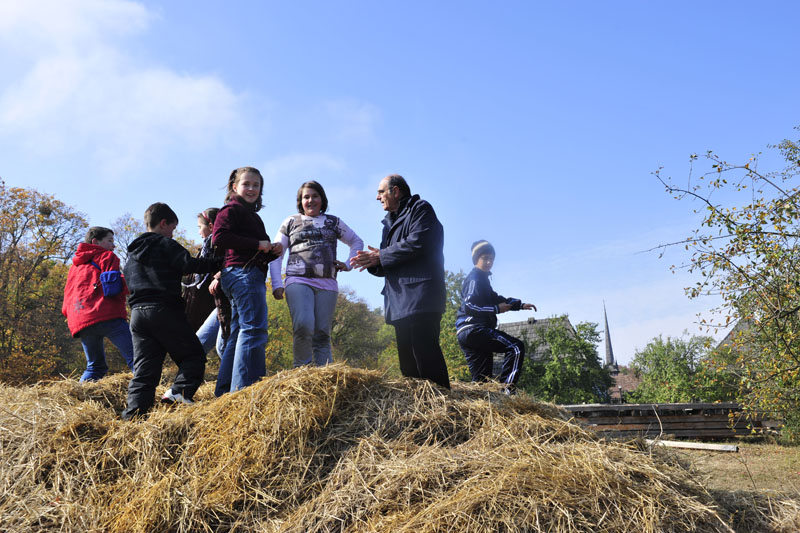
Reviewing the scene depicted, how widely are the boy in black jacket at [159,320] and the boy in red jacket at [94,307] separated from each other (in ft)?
4.62

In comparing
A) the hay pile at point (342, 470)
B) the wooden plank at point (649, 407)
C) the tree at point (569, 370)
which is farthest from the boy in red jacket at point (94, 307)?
the tree at point (569, 370)

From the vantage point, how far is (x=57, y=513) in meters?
2.99

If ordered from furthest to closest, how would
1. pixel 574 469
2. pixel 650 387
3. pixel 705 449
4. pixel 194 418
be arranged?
pixel 650 387 → pixel 705 449 → pixel 194 418 → pixel 574 469

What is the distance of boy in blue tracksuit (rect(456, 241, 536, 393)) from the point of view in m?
5.66

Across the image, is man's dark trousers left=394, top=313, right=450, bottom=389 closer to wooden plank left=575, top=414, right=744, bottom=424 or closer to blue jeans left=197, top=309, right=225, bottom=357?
blue jeans left=197, top=309, right=225, bottom=357

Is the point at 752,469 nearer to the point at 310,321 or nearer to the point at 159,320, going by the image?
the point at 310,321

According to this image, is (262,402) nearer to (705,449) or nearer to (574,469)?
(574,469)

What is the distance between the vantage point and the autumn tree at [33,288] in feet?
68.5

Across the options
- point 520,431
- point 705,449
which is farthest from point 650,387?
point 520,431

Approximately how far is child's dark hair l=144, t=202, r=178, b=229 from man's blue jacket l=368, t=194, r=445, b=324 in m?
1.97

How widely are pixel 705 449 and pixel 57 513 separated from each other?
8151 millimetres

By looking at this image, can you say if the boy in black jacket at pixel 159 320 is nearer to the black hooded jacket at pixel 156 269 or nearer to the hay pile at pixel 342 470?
the black hooded jacket at pixel 156 269

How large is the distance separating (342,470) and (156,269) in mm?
2396

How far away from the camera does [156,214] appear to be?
459 centimetres
